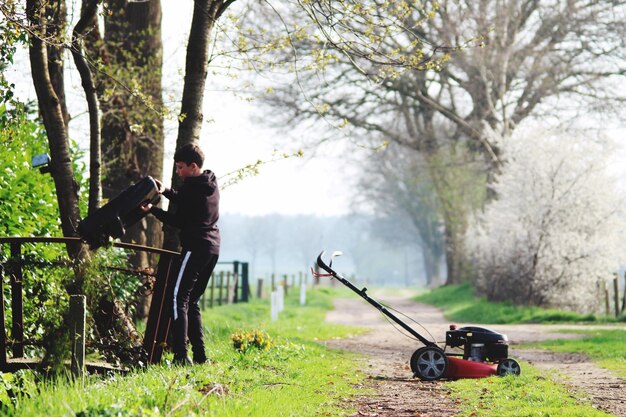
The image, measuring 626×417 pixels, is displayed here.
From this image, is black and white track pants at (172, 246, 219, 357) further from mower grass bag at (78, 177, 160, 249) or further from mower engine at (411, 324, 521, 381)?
mower engine at (411, 324, 521, 381)

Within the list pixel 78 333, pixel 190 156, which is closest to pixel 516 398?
pixel 190 156

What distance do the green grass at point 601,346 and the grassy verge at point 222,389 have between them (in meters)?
3.75

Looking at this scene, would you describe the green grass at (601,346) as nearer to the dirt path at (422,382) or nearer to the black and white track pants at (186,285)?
the dirt path at (422,382)

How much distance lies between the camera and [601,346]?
50.2ft

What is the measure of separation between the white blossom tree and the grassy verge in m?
14.9

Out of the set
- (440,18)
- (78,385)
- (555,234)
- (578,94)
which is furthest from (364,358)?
(578,94)

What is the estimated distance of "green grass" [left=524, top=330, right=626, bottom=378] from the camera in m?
12.6

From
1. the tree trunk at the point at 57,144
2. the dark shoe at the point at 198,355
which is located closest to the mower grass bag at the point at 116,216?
the dark shoe at the point at 198,355

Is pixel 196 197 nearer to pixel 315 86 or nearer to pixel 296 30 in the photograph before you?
pixel 296 30

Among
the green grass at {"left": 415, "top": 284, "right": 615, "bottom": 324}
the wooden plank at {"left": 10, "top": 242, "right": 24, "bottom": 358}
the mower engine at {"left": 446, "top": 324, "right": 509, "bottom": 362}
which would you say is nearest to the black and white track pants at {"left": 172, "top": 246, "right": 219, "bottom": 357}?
the wooden plank at {"left": 10, "top": 242, "right": 24, "bottom": 358}

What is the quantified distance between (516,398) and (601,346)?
24.5 ft

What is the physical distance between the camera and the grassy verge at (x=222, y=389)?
6297mm

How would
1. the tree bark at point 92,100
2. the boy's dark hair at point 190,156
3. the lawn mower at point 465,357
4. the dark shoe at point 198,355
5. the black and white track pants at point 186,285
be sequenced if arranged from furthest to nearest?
the tree bark at point 92,100 < the lawn mower at point 465,357 < the dark shoe at point 198,355 < the boy's dark hair at point 190,156 < the black and white track pants at point 186,285

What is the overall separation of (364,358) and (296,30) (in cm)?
502
